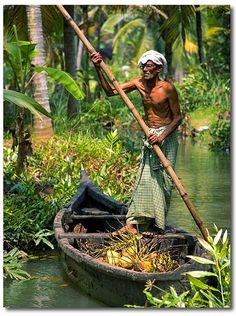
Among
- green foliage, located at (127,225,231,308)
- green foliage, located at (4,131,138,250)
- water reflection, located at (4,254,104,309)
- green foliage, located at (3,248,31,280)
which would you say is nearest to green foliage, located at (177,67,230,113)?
green foliage, located at (4,131,138,250)

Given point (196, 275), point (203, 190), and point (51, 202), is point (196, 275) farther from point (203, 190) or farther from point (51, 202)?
point (203, 190)

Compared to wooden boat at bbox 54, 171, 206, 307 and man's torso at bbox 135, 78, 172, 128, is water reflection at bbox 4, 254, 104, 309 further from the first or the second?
man's torso at bbox 135, 78, 172, 128

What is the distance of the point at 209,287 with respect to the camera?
3996 millimetres

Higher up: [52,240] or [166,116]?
[166,116]

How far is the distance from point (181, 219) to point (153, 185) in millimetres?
2954

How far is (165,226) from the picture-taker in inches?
219

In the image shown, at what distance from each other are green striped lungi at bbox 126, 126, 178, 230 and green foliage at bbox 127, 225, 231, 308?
100 centimetres

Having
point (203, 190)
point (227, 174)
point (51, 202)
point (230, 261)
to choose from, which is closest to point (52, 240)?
point (51, 202)

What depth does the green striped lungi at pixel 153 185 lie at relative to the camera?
5.28 meters

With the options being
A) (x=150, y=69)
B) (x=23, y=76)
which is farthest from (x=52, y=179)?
(x=150, y=69)

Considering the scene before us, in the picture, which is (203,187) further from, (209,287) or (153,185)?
(209,287)

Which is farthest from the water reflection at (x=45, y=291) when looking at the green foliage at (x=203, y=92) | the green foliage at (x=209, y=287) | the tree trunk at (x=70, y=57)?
the green foliage at (x=203, y=92)

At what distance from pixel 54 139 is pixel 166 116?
180 inches

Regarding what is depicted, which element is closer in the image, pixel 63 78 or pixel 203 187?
pixel 63 78
